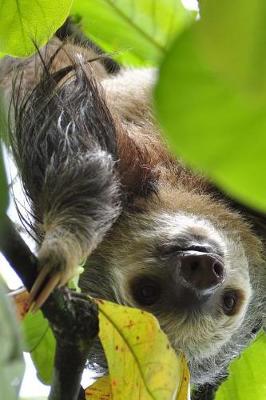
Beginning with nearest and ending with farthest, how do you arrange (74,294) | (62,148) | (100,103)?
(74,294), (62,148), (100,103)

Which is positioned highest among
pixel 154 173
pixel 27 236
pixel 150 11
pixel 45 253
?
pixel 150 11

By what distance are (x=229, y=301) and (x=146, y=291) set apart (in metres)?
0.31

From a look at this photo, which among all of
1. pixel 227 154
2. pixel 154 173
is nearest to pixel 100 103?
pixel 154 173

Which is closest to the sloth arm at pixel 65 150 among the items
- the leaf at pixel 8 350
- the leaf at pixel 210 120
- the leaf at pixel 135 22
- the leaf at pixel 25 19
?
the leaf at pixel 135 22

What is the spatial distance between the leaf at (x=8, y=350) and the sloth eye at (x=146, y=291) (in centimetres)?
169

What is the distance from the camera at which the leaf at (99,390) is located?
132 centimetres

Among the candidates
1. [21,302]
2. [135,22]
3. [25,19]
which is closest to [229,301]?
[135,22]

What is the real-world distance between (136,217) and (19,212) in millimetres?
474

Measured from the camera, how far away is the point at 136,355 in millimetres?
1111

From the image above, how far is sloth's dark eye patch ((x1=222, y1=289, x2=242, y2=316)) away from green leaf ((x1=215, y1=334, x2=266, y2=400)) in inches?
21.4

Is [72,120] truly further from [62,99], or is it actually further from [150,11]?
[150,11]

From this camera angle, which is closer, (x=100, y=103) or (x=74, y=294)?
(x=74, y=294)

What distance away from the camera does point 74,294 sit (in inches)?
40.9

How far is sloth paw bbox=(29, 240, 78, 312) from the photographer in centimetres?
93
